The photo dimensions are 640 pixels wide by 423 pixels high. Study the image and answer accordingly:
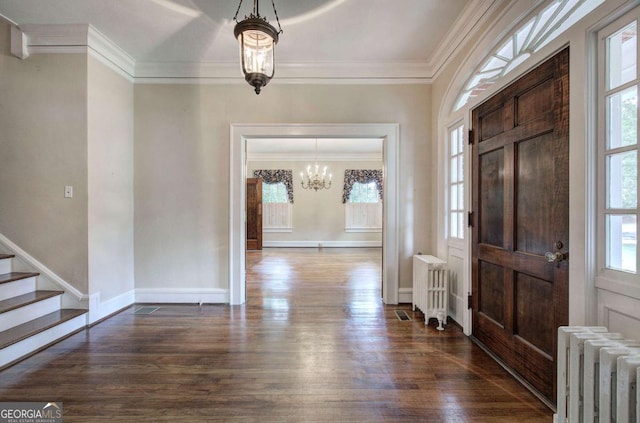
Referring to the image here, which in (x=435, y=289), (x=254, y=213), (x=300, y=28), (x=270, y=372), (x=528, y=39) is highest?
(x=300, y=28)

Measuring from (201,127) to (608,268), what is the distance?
12.4 ft

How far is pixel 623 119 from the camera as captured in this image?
4.40 ft

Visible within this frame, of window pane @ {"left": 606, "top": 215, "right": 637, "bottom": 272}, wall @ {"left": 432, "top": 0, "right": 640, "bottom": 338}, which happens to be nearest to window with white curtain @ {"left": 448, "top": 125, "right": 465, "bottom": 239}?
wall @ {"left": 432, "top": 0, "right": 640, "bottom": 338}

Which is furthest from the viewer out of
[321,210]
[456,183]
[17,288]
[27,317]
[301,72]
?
[321,210]

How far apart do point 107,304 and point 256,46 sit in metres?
3.04

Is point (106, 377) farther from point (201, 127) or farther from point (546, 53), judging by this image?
point (546, 53)

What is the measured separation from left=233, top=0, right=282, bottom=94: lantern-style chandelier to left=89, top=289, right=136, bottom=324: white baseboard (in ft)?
8.98

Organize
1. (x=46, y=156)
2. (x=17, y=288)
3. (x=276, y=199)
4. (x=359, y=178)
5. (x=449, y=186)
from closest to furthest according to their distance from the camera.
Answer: (x=17, y=288)
(x=46, y=156)
(x=449, y=186)
(x=359, y=178)
(x=276, y=199)

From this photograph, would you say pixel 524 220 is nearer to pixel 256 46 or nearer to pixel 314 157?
pixel 256 46

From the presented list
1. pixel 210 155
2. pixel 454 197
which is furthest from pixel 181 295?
pixel 454 197

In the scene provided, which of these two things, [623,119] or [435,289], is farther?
[435,289]

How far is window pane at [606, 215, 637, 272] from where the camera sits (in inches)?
51.3

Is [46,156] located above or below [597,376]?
above

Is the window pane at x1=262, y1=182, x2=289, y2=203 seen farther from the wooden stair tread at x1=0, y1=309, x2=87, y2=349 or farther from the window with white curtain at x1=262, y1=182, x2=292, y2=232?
the wooden stair tread at x1=0, y1=309, x2=87, y2=349
